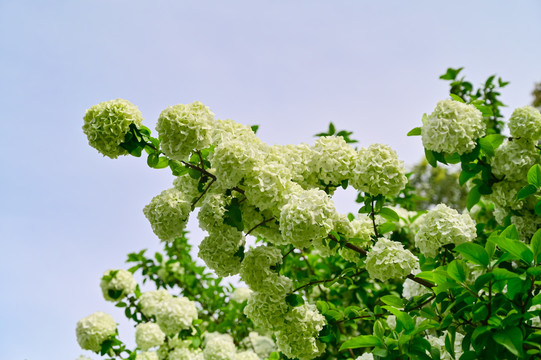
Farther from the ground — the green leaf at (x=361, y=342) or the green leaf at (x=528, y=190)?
the green leaf at (x=528, y=190)

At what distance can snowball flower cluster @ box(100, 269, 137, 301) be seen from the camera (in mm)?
4945

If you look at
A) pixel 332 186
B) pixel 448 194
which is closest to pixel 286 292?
pixel 332 186

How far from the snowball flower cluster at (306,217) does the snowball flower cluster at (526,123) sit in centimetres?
190

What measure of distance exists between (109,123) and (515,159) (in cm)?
302

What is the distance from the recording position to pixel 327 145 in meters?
2.85

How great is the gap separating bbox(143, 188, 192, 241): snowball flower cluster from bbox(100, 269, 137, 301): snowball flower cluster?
2.47m

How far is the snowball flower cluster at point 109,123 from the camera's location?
264 centimetres

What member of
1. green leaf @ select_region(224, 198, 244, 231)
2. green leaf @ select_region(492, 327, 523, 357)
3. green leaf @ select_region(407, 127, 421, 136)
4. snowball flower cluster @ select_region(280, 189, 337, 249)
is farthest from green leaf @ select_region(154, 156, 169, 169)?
green leaf @ select_region(492, 327, 523, 357)

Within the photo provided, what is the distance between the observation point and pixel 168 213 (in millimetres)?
2773

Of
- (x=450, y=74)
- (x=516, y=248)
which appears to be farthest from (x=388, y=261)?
(x=450, y=74)

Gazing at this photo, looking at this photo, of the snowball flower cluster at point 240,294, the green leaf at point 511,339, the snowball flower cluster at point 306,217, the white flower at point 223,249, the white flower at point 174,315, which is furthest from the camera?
the snowball flower cluster at point 240,294

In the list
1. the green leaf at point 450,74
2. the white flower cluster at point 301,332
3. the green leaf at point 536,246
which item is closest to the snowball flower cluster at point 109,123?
the white flower cluster at point 301,332

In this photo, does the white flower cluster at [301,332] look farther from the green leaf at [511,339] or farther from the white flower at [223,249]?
the green leaf at [511,339]

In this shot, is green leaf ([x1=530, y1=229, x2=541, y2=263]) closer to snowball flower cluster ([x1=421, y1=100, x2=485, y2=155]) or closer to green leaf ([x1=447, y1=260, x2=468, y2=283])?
green leaf ([x1=447, y1=260, x2=468, y2=283])
